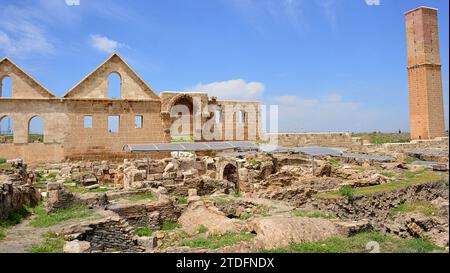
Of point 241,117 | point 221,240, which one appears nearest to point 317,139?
point 241,117

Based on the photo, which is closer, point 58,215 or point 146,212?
point 58,215

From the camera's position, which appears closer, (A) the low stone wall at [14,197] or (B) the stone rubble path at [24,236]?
(B) the stone rubble path at [24,236]

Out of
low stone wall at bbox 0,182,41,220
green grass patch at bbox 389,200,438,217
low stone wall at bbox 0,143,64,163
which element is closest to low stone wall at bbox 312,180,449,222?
green grass patch at bbox 389,200,438,217

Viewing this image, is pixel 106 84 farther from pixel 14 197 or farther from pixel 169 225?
pixel 169 225

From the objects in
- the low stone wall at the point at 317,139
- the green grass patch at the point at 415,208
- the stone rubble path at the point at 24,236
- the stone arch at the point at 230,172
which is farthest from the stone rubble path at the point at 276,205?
the low stone wall at the point at 317,139

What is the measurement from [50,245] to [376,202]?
9.20m

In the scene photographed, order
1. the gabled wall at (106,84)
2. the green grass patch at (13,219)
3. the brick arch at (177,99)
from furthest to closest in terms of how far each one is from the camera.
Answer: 1. the brick arch at (177,99)
2. the gabled wall at (106,84)
3. the green grass patch at (13,219)

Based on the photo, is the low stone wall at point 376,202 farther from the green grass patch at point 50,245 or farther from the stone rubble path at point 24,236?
the green grass patch at point 50,245

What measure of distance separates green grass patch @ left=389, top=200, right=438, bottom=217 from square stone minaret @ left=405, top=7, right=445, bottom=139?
2044 centimetres

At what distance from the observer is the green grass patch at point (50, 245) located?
6.92 m

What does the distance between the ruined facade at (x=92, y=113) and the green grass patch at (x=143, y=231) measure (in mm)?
15021

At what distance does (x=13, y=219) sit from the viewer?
9.69 metres
